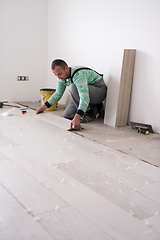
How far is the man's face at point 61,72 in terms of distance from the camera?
2.70 meters

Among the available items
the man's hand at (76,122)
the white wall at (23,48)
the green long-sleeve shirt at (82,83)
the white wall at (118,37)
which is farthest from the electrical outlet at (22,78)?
the man's hand at (76,122)

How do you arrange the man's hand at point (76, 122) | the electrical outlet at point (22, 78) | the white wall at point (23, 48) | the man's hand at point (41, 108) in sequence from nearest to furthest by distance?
the man's hand at point (76, 122) → the man's hand at point (41, 108) → the white wall at point (23, 48) → the electrical outlet at point (22, 78)

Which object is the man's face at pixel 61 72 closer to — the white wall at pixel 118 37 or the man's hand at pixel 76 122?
the man's hand at pixel 76 122

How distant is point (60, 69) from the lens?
271cm

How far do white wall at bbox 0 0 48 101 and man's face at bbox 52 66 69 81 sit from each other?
177cm

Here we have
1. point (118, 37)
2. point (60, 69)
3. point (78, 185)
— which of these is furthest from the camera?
point (118, 37)

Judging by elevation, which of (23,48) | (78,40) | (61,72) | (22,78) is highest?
(78,40)

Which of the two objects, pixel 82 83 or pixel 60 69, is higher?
pixel 60 69

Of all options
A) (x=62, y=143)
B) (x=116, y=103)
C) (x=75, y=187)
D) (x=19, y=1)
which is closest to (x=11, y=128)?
(x=62, y=143)

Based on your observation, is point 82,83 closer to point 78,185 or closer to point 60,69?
point 60,69

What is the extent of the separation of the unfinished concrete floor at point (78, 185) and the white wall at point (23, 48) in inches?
74.1

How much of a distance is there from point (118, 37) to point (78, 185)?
2.23 meters

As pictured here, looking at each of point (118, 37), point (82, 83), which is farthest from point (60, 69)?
point (118, 37)

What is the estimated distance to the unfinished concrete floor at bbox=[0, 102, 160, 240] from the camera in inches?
42.9
